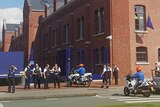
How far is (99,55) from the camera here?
115 feet

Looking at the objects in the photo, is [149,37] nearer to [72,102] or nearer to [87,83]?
[87,83]

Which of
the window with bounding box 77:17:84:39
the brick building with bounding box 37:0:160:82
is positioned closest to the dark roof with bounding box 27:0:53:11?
the window with bounding box 77:17:84:39

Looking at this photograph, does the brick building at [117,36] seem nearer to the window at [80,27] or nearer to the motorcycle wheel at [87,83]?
the window at [80,27]

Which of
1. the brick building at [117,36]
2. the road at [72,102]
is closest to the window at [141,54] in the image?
the brick building at [117,36]

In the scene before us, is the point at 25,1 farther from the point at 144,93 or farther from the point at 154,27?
the point at 144,93

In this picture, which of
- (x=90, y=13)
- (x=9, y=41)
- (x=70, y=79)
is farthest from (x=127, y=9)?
(x=9, y=41)

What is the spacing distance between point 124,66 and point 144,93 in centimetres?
1291

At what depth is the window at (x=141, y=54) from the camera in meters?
34.1

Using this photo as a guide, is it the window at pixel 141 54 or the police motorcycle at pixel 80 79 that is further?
the window at pixel 141 54

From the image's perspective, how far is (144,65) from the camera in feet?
111

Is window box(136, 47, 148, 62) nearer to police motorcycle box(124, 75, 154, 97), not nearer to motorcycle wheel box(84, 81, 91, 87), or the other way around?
motorcycle wheel box(84, 81, 91, 87)

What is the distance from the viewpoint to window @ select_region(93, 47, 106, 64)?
34344 millimetres

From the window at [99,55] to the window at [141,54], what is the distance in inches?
131

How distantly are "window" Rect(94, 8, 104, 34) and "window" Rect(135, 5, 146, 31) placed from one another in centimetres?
338
